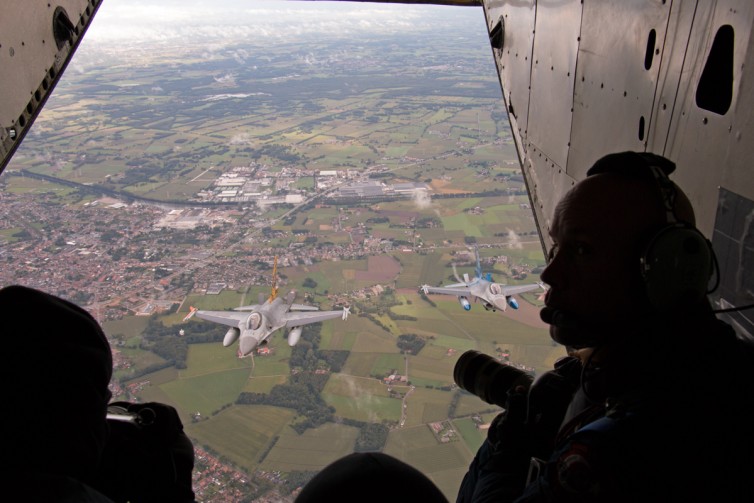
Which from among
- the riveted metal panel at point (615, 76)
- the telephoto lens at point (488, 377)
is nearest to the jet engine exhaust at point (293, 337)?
the riveted metal panel at point (615, 76)

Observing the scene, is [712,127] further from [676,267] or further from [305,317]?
[305,317]

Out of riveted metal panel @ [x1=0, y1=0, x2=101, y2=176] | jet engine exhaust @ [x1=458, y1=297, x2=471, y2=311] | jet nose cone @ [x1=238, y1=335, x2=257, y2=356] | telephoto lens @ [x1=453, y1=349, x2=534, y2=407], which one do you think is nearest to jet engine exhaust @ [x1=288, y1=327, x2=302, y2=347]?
jet nose cone @ [x1=238, y1=335, x2=257, y2=356]

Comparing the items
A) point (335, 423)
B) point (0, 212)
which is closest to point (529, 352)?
point (335, 423)

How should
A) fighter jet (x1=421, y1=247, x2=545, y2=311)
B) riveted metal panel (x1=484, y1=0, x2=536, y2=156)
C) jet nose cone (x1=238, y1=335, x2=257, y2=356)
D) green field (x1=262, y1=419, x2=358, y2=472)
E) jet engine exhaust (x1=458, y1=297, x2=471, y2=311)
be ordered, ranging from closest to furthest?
1. riveted metal panel (x1=484, y1=0, x2=536, y2=156)
2. green field (x1=262, y1=419, x2=358, y2=472)
3. jet nose cone (x1=238, y1=335, x2=257, y2=356)
4. fighter jet (x1=421, y1=247, x2=545, y2=311)
5. jet engine exhaust (x1=458, y1=297, x2=471, y2=311)

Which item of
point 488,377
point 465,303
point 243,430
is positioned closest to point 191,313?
point 243,430

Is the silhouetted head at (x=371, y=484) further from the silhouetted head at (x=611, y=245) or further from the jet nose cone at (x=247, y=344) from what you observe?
the jet nose cone at (x=247, y=344)

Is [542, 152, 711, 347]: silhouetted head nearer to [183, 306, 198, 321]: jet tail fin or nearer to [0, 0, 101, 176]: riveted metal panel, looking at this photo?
[0, 0, 101, 176]: riveted metal panel

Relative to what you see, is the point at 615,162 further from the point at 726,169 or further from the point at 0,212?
the point at 0,212
